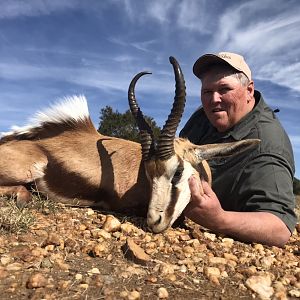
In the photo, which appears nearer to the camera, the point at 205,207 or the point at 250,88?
the point at 205,207

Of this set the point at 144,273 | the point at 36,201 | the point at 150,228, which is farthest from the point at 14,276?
the point at 36,201

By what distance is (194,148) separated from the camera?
189 inches

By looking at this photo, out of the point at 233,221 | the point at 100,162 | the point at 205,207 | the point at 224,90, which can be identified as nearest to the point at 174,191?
the point at 205,207

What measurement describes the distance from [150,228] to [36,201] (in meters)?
1.43

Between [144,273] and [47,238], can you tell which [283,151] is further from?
[47,238]

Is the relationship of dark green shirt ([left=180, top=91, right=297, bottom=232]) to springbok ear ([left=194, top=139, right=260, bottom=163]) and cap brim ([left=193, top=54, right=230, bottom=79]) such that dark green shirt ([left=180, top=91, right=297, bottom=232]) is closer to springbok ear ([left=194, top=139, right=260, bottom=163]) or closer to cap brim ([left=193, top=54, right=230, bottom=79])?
springbok ear ([left=194, top=139, right=260, bottom=163])

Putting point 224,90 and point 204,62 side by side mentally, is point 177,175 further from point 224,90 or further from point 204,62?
point 204,62

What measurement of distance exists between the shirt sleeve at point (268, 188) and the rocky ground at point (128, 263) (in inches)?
17.5

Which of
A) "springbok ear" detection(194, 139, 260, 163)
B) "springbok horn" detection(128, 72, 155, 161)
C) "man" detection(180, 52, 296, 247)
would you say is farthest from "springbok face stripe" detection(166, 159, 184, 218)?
"springbok ear" detection(194, 139, 260, 163)

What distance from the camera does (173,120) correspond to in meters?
4.37

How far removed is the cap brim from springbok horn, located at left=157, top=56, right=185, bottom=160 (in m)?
1.17

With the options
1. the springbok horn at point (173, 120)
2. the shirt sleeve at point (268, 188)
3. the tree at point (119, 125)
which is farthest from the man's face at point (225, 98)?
the tree at point (119, 125)

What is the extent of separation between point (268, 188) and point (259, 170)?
236 mm

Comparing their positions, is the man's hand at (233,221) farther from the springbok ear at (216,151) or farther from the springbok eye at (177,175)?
the springbok ear at (216,151)
